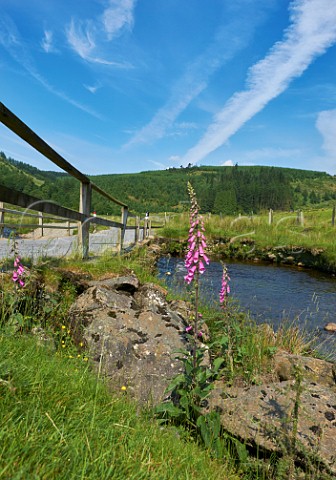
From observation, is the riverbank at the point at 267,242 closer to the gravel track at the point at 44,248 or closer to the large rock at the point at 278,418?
the gravel track at the point at 44,248

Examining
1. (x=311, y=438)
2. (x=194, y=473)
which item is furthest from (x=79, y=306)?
(x=311, y=438)

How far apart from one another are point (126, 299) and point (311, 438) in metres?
2.35

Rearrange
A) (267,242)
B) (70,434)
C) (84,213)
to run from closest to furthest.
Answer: (70,434), (84,213), (267,242)

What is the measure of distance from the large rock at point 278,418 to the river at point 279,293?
275cm

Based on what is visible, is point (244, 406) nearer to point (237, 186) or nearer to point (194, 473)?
point (194, 473)

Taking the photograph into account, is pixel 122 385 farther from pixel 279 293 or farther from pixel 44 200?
pixel 279 293

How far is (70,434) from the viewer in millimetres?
1429

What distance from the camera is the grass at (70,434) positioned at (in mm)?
1251

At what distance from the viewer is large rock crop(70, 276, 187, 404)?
9.50 ft

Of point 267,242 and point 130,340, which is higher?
point 267,242

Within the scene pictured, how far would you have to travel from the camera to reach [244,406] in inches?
110

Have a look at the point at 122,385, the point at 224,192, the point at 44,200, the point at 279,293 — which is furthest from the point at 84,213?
the point at 224,192

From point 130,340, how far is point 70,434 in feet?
5.72

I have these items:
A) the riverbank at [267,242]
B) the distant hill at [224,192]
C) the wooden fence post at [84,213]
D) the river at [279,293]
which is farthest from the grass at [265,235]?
the distant hill at [224,192]
